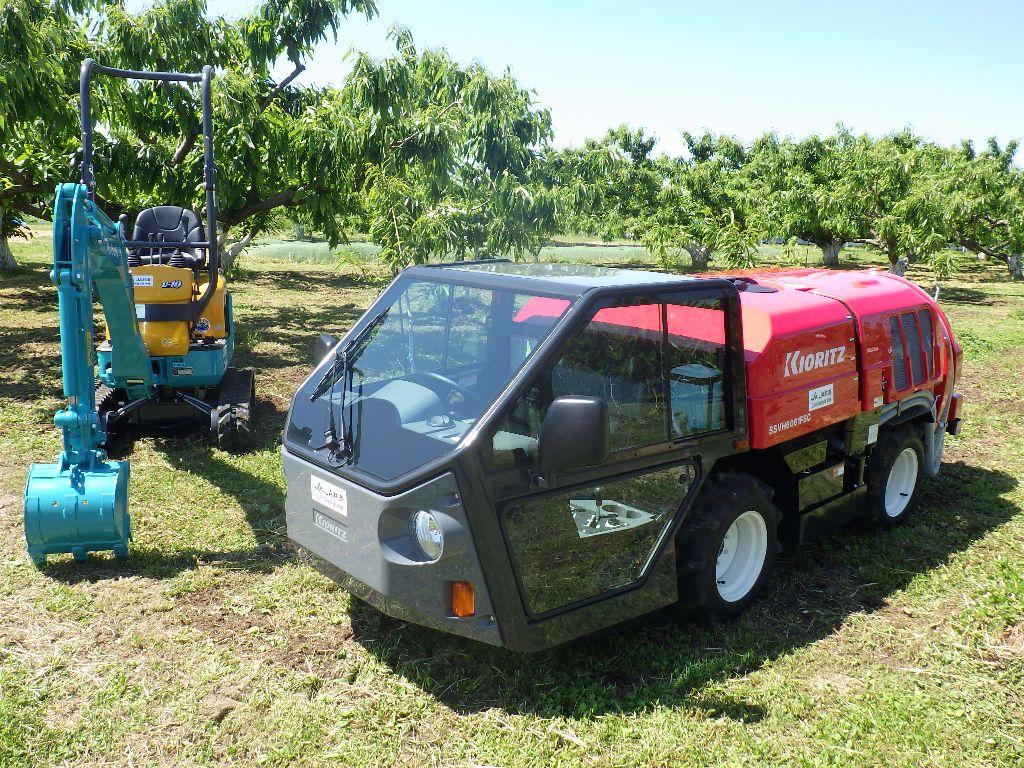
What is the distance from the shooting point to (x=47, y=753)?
348 cm

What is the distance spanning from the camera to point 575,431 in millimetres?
3473

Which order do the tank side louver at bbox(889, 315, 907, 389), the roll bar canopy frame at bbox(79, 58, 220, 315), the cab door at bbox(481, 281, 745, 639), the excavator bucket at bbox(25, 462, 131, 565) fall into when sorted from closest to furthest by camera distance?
1. the cab door at bbox(481, 281, 745, 639)
2. the excavator bucket at bbox(25, 462, 131, 565)
3. the tank side louver at bbox(889, 315, 907, 389)
4. the roll bar canopy frame at bbox(79, 58, 220, 315)

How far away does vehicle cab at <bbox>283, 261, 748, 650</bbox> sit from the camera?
3615 millimetres

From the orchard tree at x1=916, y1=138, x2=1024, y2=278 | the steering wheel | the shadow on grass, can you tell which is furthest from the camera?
the orchard tree at x1=916, y1=138, x2=1024, y2=278

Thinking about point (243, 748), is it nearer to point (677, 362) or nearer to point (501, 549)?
point (501, 549)

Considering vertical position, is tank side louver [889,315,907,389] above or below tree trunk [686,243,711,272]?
below

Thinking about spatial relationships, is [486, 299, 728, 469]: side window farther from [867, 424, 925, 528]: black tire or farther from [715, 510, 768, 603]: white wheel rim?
[867, 424, 925, 528]: black tire

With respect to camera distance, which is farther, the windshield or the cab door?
the windshield

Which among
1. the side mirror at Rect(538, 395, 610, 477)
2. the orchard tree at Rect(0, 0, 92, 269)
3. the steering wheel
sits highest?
the orchard tree at Rect(0, 0, 92, 269)

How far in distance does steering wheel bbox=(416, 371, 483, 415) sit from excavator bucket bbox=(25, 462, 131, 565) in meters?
2.09

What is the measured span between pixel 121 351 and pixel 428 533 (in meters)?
4.25

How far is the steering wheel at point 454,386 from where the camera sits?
12.5 ft

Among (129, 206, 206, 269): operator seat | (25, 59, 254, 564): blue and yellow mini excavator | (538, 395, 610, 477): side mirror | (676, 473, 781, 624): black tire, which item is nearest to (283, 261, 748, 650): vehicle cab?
(538, 395, 610, 477): side mirror

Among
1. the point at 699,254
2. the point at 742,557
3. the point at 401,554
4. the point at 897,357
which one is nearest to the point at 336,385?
the point at 401,554
